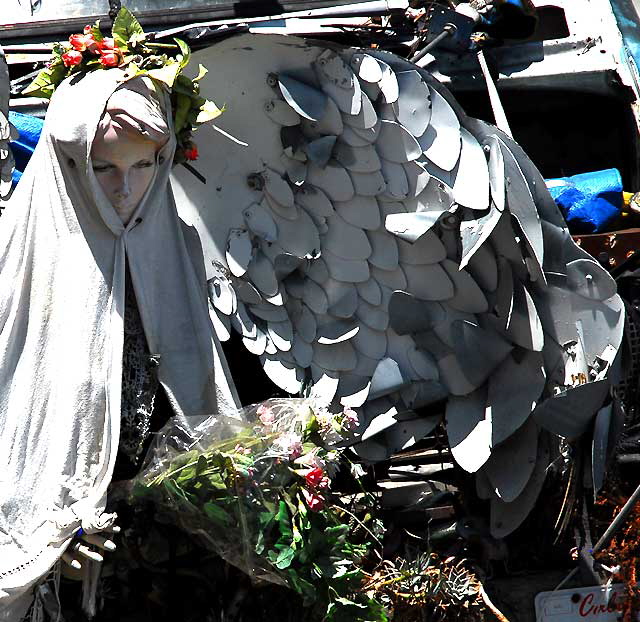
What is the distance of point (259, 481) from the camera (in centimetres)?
404

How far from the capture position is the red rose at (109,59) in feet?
13.6

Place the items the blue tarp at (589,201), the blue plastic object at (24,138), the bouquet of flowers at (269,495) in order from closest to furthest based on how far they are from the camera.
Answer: the bouquet of flowers at (269,495)
the blue plastic object at (24,138)
the blue tarp at (589,201)

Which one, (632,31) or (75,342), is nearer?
(75,342)

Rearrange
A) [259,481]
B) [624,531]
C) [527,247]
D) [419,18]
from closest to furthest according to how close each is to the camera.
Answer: [259,481], [527,247], [624,531], [419,18]

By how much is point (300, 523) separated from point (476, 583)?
2.40 feet

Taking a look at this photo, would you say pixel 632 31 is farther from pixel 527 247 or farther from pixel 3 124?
pixel 3 124

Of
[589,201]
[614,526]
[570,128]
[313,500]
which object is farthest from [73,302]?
[570,128]

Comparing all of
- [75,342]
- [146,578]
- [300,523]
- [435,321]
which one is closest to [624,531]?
[435,321]

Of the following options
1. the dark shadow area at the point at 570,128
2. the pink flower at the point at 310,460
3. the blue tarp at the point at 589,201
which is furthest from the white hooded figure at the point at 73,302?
the dark shadow area at the point at 570,128

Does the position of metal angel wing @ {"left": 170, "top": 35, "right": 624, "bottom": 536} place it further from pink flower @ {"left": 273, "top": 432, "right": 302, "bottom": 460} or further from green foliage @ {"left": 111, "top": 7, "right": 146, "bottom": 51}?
pink flower @ {"left": 273, "top": 432, "right": 302, "bottom": 460}

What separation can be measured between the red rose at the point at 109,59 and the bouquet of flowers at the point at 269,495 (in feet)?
3.09

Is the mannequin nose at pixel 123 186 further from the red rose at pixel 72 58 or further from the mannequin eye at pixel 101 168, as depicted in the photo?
the red rose at pixel 72 58

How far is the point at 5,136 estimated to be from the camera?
460 cm

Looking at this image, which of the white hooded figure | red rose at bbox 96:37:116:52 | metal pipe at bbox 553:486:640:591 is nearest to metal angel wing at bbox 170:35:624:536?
metal pipe at bbox 553:486:640:591
